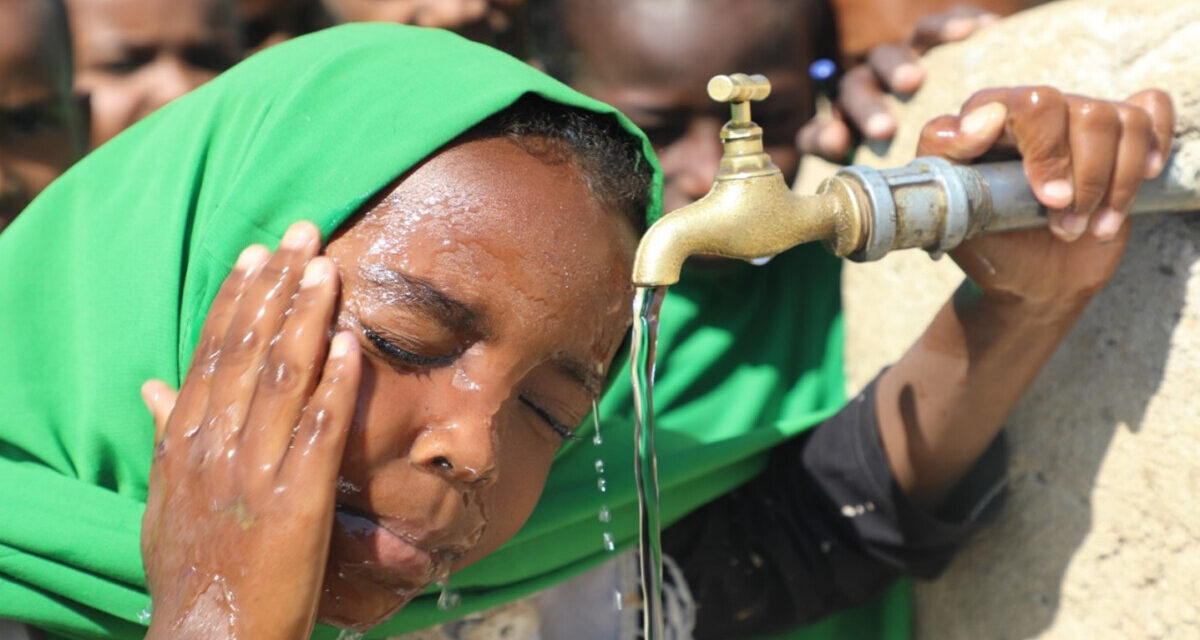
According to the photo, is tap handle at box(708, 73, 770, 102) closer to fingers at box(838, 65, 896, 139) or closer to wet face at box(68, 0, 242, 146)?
fingers at box(838, 65, 896, 139)

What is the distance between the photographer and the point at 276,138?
131 cm

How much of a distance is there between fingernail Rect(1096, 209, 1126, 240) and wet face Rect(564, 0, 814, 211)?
0.86 metres

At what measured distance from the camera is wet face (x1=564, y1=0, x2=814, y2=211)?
89.1 inches

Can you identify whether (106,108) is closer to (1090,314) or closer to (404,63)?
(404,63)

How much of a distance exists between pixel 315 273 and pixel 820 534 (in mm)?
917

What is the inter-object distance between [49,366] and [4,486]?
139mm

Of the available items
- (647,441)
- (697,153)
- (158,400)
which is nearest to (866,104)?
(697,153)

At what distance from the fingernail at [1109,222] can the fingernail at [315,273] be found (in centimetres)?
86

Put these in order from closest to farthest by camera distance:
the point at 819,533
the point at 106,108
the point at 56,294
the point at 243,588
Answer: the point at 243,588, the point at 56,294, the point at 819,533, the point at 106,108

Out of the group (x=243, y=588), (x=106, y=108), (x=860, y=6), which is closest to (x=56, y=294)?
(x=243, y=588)

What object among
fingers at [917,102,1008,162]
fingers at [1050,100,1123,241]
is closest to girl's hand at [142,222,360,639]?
fingers at [917,102,1008,162]

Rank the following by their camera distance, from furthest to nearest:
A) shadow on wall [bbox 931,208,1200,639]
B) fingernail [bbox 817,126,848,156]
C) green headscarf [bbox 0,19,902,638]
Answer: fingernail [bbox 817,126,848,156]
shadow on wall [bbox 931,208,1200,639]
green headscarf [bbox 0,19,902,638]

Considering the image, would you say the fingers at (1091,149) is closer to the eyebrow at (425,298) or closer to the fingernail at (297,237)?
the eyebrow at (425,298)

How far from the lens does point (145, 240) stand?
1.37 meters
